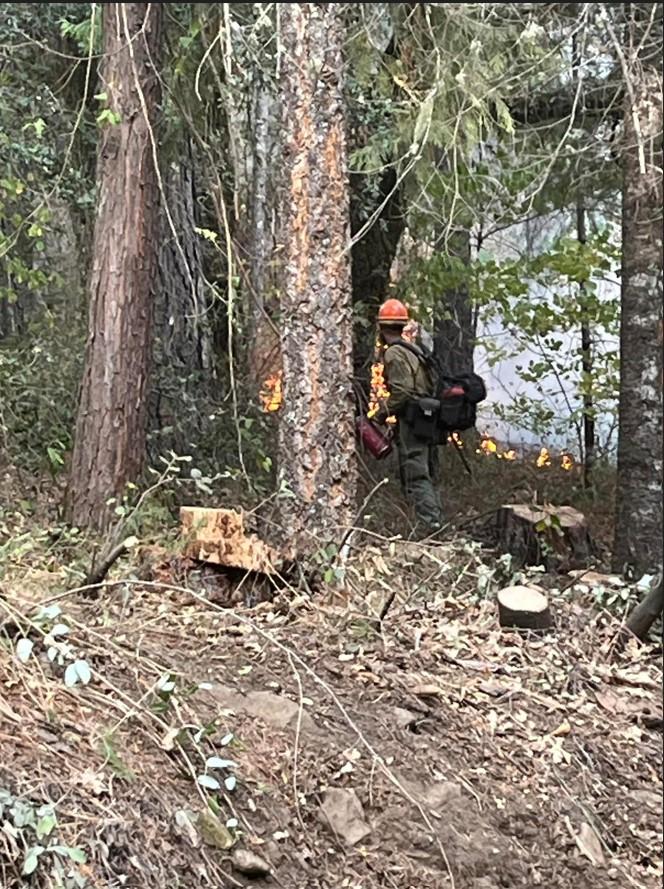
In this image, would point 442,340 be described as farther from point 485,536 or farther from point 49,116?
point 49,116

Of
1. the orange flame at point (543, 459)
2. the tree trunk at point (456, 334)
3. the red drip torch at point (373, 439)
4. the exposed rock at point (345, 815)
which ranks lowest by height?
the exposed rock at point (345, 815)

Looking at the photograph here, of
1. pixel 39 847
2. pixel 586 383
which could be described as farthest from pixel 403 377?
pixel 39 847

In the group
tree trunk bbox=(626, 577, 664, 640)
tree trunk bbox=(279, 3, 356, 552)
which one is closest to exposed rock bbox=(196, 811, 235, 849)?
tree trunk bbox=(279, 3, 356, 552)

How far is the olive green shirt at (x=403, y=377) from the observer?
7637 millimetres

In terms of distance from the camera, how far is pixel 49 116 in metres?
7.43

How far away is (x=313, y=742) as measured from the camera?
12.4 feet

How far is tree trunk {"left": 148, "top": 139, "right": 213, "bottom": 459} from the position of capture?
7.58 metres

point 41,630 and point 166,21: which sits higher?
point 166,21

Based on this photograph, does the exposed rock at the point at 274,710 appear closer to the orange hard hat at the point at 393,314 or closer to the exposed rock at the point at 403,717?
the exposed rock at the point at 403,717

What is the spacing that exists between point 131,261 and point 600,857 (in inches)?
176

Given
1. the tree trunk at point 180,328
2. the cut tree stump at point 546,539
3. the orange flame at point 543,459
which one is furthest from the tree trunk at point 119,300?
the orange flame at point 543,459

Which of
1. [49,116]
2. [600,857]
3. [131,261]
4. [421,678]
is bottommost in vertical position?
[600,857]

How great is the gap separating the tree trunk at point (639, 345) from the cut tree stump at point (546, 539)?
0.85 feet

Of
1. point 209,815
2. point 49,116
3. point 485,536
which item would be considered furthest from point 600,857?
point 49,116
